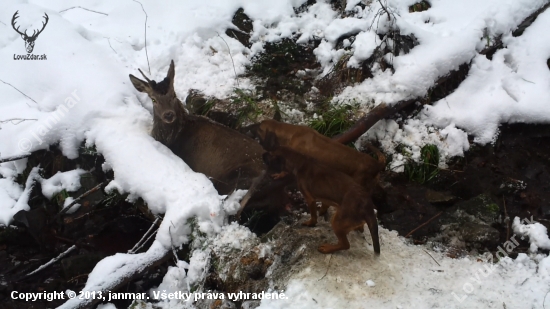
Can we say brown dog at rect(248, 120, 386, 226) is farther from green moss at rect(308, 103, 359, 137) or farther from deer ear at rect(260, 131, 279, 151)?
green moss at rect(308, 103, 359, 137)

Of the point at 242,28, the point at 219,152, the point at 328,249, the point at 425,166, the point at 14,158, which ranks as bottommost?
the point at 425,166

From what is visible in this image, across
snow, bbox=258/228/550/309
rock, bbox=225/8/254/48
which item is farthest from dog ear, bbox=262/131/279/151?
rock, bbox=225/8/254/48

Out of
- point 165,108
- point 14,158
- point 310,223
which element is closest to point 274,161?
point 310,223

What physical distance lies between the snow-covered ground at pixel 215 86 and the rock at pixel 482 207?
34cm

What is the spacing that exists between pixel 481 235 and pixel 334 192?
171cm

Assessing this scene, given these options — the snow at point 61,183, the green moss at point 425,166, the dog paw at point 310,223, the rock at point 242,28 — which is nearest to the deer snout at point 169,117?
the snow at point 61,183

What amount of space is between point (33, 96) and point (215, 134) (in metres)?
3.01

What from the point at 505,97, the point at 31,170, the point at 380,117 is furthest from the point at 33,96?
the point at 505,97

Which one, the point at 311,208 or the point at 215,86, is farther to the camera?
the point at 215,86

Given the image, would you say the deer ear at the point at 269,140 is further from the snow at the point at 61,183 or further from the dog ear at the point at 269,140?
the snow at the point at 61,183

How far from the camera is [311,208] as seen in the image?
12.9ft

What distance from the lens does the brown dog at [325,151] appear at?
3.94 meters

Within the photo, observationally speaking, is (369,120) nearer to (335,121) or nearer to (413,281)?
(335,121)

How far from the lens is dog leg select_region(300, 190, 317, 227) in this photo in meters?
3.87
